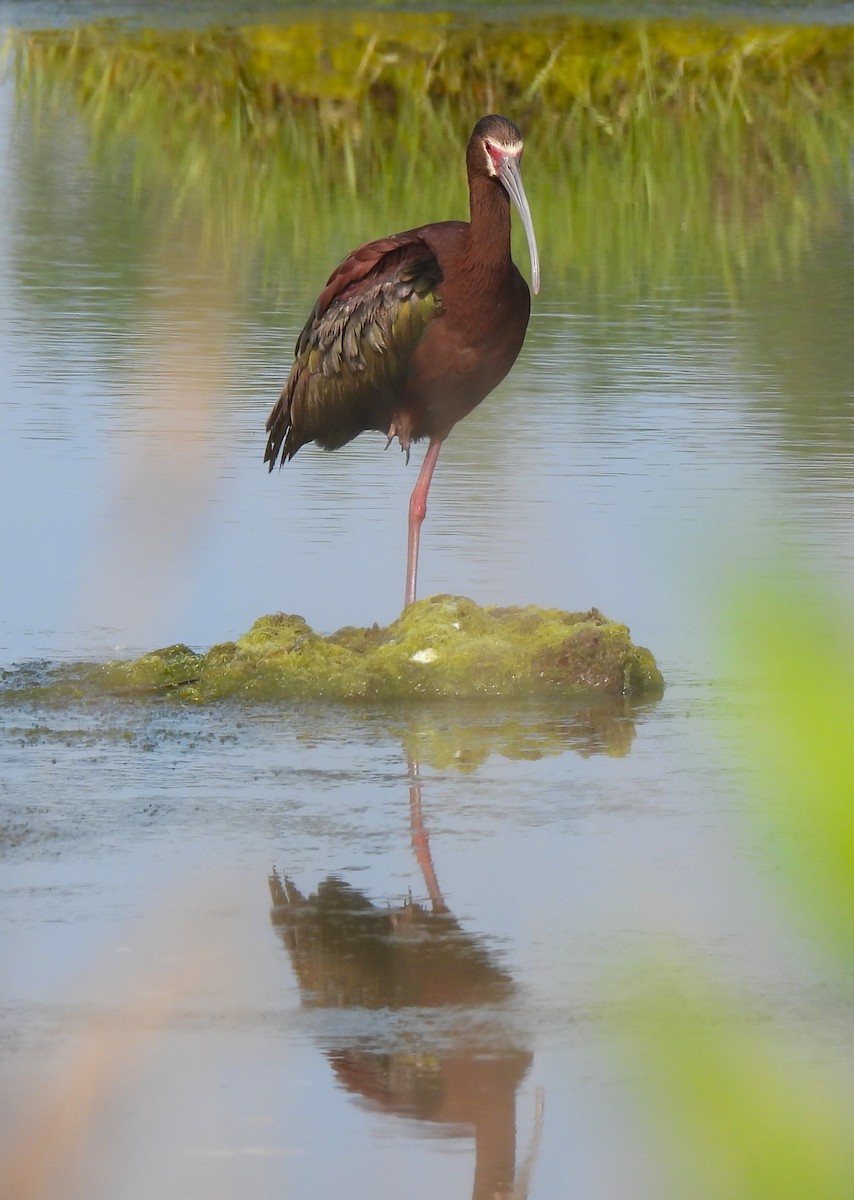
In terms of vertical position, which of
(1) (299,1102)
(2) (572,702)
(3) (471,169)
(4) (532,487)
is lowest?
(1) (299,1102)

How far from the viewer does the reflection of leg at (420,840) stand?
4672 millimetres

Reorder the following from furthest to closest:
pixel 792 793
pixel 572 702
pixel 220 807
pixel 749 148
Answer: pixel 749 148, pixel 572 702, pixel 220 807, pixel 792 793

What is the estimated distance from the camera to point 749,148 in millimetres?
16125

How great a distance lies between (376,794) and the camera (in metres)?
5.39

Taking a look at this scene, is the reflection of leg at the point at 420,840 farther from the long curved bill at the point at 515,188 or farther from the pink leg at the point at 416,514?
the long curved bill at the point at 515,188

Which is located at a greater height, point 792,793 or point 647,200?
point 647,200

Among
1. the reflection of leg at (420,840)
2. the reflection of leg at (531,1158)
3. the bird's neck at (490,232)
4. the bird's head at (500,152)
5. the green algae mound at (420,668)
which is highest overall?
the bird's head at (500,152)

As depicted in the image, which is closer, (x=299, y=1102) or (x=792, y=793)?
(x=792, y=793)

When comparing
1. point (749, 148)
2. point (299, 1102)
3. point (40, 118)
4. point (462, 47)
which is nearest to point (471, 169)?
point (299, 1102)

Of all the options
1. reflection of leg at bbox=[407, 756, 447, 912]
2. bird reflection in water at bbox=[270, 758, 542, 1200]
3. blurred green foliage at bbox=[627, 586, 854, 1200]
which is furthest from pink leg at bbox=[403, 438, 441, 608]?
blurred green foliage at bbox=[627, 586, 854, 1200]

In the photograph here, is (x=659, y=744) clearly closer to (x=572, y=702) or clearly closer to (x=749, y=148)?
(x=572, y=702)

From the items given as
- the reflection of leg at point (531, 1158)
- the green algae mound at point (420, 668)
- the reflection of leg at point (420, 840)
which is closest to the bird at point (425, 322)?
the green algae mound at point (420, 668)

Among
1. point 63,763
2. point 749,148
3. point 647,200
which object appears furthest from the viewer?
point 749,148

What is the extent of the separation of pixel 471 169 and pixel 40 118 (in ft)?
37.0
